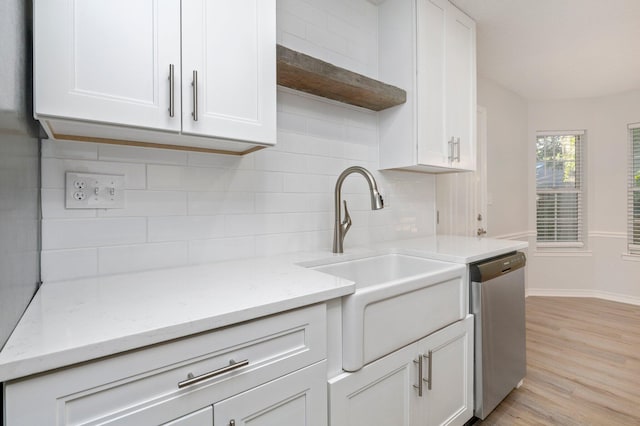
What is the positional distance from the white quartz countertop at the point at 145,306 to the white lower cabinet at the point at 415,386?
1.18 ft

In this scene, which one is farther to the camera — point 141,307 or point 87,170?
point 87,170

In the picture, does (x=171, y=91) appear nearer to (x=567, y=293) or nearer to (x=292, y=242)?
(x=292, y=242)

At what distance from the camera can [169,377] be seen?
2.33 ft

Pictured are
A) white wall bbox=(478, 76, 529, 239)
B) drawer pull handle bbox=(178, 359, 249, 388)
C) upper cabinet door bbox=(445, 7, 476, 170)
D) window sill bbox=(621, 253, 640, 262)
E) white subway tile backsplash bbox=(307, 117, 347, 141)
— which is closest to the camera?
drawer pull handle bbox=(178, 359, 249, 388)

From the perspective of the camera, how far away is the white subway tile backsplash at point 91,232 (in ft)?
3.52

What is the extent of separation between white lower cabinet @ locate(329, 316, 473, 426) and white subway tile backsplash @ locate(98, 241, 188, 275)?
0.78 m

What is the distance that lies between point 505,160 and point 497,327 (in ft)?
8.43

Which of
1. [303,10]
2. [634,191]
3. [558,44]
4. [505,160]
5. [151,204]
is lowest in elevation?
[151,204]

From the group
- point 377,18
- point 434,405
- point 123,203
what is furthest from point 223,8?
point 434,405

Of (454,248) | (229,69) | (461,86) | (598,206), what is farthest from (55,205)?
(598,206)

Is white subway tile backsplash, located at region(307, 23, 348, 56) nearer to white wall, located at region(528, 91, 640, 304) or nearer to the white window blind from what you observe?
white wall, located at region(528, 91, 640, 304)

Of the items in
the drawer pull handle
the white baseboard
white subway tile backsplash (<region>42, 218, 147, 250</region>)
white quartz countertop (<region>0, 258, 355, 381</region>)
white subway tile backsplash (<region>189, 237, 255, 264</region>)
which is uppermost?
white subway tile backsplash (<region>42, 218, 147, 250</region>)

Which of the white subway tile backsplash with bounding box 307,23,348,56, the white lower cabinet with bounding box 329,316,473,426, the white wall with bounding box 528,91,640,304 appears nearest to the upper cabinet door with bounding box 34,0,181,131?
the white subway tile backsplash with bounding box 307,23,348,56

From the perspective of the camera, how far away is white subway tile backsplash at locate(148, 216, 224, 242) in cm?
127
